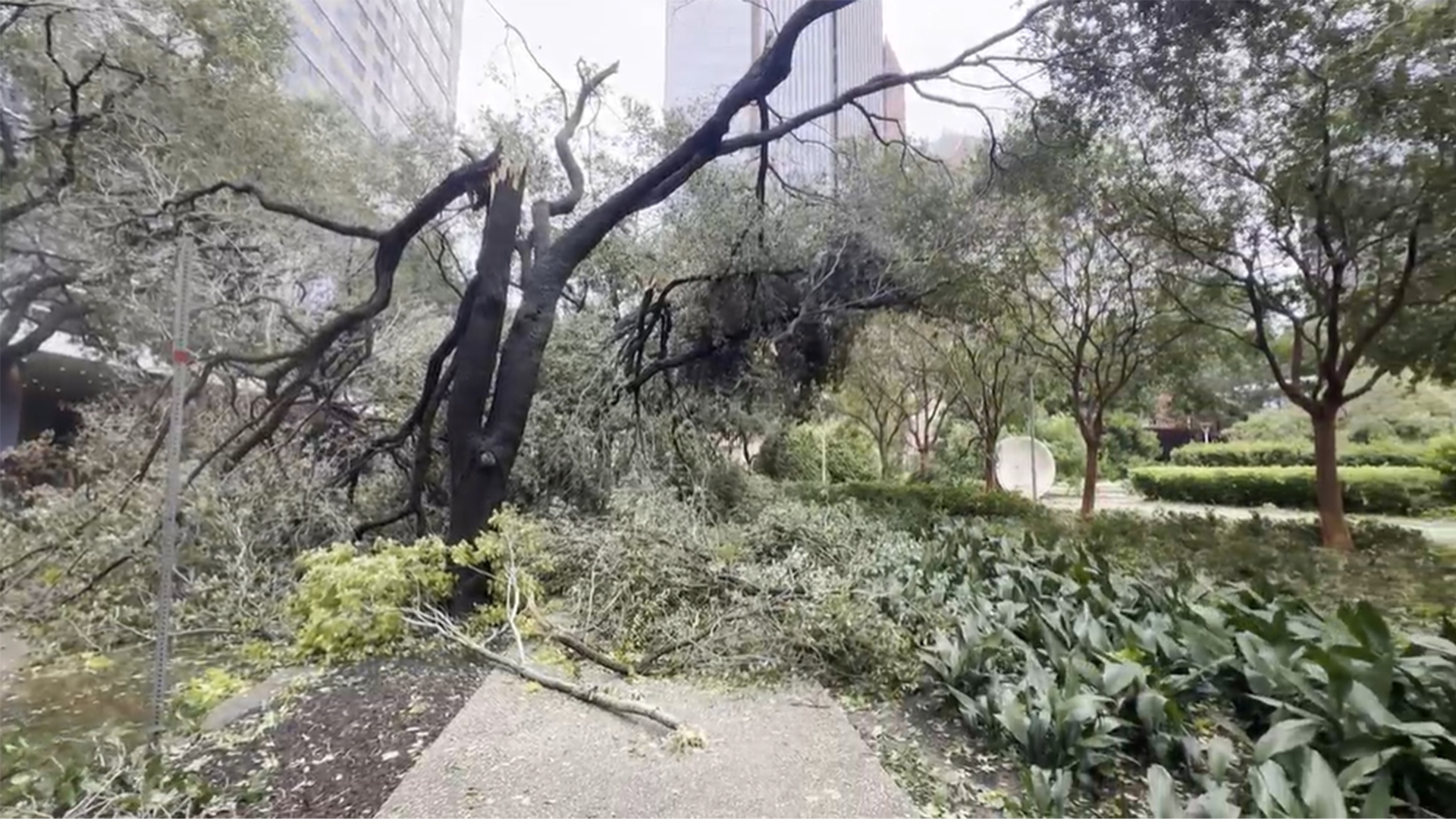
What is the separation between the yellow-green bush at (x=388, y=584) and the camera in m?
2.36

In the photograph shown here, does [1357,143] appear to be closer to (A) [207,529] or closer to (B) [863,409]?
(A) [207,529]

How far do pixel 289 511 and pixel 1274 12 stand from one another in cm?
508

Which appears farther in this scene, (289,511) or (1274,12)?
(289,511)

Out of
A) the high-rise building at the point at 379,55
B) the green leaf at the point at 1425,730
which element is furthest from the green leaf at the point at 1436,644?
the high-rise building at the point at 379,55

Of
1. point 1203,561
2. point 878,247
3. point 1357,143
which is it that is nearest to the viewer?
point 1357,143

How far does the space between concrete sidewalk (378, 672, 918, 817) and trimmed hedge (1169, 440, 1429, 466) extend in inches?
85.7

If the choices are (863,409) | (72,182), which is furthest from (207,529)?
(863,409)

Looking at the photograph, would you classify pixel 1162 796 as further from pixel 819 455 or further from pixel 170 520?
pixel 819 455

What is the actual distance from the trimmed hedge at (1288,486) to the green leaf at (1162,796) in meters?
1.66

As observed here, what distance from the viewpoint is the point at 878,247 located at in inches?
189

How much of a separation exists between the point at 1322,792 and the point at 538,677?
2060 mm

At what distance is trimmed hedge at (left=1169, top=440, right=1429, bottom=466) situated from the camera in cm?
217

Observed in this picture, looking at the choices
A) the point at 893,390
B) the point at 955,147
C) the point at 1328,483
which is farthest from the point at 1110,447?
the point at 893,390

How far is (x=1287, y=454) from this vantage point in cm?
252
